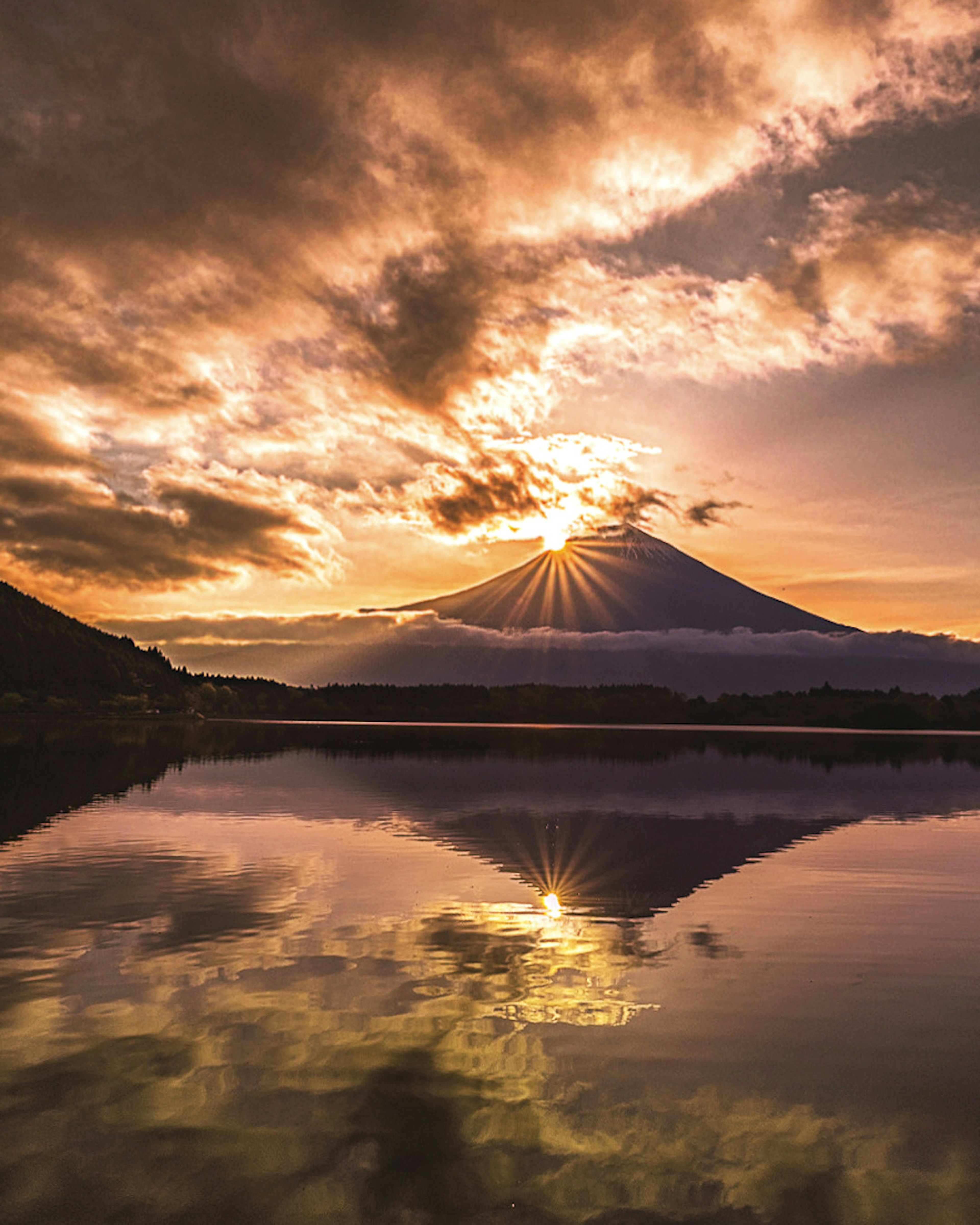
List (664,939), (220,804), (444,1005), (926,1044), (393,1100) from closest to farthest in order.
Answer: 1. (393,1100)
2. (926,1044)
3. (444,1005)
4. (664,939)
5. (220,804)

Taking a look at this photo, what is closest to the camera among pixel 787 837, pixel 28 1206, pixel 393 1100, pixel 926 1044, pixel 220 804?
pixel 28 1206

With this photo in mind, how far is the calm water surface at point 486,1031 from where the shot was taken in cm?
973

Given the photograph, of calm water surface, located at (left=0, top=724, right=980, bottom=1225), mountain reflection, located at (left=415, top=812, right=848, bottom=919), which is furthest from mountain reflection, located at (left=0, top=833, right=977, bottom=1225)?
mountain reflection, located at (left=415, top=812, right=848, bottom=919)

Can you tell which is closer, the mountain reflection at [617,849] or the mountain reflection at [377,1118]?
the mountain reflection at [377,1118]

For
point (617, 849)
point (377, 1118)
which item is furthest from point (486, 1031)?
point (617, 849)

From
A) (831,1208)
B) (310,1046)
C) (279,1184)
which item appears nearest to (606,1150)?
(831,1208)

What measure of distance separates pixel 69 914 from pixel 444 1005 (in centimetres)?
1185

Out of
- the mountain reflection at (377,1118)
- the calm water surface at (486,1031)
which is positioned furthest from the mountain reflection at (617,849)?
the mountain reflection at (377,1118)

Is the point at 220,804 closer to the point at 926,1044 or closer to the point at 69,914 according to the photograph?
the point at 69,914

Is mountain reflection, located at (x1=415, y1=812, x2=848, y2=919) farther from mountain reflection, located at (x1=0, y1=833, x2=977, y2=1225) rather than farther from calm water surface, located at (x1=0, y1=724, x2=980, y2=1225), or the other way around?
mountain reflection, located at (x1=0, y1=833, x2=977, y2=1225)

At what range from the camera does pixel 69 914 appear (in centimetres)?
2209

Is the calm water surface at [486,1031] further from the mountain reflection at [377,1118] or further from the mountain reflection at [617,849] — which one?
the mountain reflection at [617,849]

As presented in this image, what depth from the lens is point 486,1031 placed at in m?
14.2

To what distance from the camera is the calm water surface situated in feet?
31.9
